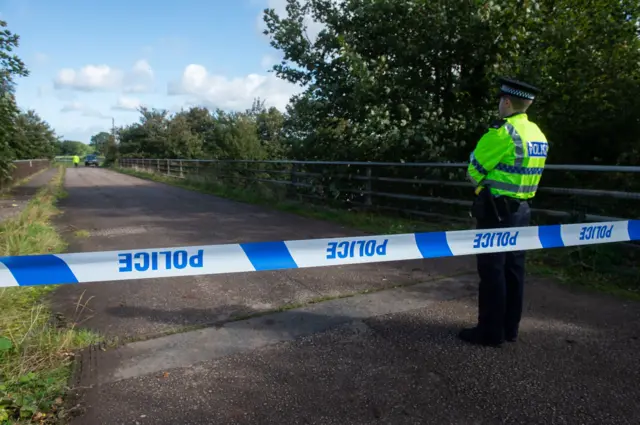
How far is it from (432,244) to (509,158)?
810 mm

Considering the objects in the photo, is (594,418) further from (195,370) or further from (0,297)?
(0,297)

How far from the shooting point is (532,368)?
315cm

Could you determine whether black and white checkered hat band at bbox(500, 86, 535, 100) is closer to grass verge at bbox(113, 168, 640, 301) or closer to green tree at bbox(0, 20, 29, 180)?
grass verge at bbox(113, 168, 640, 301)

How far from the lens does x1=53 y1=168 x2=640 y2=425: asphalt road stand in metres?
2.70

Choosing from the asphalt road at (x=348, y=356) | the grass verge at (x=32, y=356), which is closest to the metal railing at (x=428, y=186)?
the asphalt road at (x=348, y=356)

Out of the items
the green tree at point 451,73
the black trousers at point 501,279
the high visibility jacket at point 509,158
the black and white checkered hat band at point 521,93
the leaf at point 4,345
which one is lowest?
the leaf at point 4,345

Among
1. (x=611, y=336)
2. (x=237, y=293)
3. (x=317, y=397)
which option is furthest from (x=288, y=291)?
(x=611, y=336)

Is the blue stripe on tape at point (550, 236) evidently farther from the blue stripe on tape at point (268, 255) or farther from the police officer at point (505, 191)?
the blue stripe on tape at point (268, 255)

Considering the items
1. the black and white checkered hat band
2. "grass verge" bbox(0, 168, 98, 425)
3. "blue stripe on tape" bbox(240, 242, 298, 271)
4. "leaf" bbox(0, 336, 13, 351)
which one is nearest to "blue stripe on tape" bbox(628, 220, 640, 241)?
the black and white checkered hat band

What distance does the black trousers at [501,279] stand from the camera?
3.41 m

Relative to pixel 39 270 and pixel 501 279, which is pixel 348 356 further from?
pixel 39 270

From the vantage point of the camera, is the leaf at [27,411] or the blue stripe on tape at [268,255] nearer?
the leaf at [27,411]

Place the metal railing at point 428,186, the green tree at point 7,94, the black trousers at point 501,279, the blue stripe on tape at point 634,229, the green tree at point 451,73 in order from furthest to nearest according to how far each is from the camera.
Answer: the green tree at point 7,94
the green tree at point 451,73
the metal railing at point 428,186
the blue stripe on tape at point 634,229
the black trousers at point 501,279

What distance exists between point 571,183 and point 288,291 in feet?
14.0
